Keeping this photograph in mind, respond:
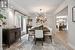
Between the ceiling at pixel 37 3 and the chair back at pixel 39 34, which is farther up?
the ceiling at pixel 37 3

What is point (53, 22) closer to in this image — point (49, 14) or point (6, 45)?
point (49, 14)

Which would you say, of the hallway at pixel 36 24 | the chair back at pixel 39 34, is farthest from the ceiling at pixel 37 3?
the chair back at pixel 39 34

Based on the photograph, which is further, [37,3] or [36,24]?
[36,24]

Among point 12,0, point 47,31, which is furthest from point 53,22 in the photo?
point 12,0

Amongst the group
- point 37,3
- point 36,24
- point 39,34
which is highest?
point 37,3

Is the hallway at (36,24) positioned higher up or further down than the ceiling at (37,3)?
further down

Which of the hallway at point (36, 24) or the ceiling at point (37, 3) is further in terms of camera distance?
the ceiling at point (37, 3)

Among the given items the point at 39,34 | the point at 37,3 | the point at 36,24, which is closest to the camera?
the point at 39,34

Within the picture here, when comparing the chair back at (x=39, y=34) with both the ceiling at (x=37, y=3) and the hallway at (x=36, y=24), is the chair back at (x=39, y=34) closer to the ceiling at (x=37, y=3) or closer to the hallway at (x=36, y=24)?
the hallway at (x=36, y=24)

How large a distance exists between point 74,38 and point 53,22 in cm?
1052

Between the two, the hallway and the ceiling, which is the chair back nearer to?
the hallway

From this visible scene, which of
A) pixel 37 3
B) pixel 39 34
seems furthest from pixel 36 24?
pixel 39 34

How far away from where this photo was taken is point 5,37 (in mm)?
6680

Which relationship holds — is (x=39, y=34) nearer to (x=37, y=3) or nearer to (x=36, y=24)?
(x=37, y=3)
